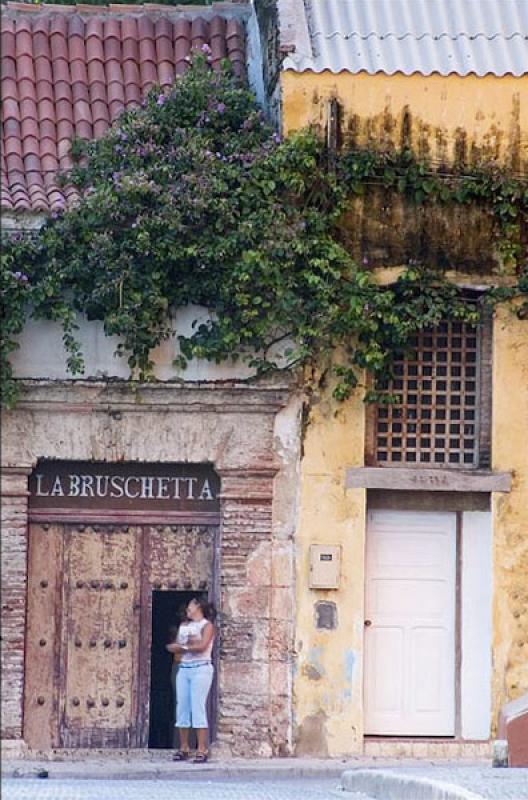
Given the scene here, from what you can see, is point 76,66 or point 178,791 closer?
point 178,791

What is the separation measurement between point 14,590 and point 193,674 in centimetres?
169

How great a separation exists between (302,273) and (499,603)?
3.35 metres

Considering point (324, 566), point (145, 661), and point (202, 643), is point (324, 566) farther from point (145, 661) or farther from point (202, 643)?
point (145, 661)

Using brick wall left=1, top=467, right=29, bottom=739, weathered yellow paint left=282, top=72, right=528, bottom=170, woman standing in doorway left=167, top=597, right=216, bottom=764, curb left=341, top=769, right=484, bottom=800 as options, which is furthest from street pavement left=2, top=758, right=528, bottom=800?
weathered yellow paint left=282, top=72, right=528, bottom=170

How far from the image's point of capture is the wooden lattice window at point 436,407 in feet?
50.0

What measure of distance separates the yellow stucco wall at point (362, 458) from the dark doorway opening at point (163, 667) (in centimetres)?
119

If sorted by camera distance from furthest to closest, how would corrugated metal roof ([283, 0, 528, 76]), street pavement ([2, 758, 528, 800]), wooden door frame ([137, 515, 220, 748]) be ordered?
1. wooden door frame ([137, 515, 220, 748])
2. corrugated metal roof ([283, 0, 528, 76])
3. street pavement ([2, 758, 528, 800])

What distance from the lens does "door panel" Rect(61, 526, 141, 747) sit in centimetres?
1505

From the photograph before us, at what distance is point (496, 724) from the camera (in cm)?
1498

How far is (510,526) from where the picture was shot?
15.0m

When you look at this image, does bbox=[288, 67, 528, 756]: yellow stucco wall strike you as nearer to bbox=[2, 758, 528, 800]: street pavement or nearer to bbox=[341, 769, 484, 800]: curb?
bbox=[2, 758, 528, 800]: street pavement

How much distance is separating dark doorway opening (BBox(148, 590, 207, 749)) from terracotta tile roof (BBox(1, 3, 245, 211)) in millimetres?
3686

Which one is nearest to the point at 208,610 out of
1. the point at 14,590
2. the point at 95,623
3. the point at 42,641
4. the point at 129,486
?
the point at 95,623

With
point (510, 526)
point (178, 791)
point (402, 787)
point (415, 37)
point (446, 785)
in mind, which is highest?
point (415, 37)
